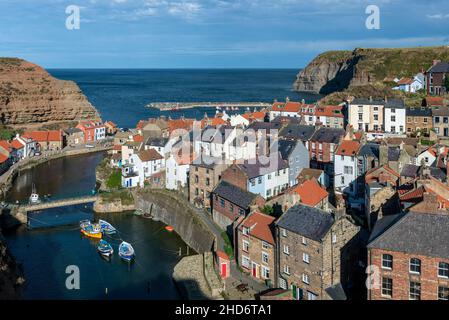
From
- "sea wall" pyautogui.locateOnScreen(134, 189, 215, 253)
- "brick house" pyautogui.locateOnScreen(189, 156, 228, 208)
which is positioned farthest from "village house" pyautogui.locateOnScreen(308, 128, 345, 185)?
"sea wall" pyautogui.locateOnScreen(134, 189, 215, 253)

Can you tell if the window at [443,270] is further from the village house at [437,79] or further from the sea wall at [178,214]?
the village house at [437,79]

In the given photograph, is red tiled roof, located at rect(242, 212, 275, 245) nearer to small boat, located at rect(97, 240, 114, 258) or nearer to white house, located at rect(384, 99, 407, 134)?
small boat, located at rect(97, 240, 114, 258)

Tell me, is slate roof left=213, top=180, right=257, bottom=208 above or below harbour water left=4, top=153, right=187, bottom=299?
above

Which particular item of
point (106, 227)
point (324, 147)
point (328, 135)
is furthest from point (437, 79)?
point (106, 227)

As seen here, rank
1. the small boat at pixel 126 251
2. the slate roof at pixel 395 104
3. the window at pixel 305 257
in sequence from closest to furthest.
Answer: the window at pixel 305 257
the small boat at pixel 126 251
the slate roof at pixel 395 104

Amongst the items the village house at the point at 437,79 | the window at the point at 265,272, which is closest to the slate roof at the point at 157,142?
the window at the point at 265,272
